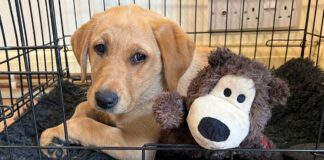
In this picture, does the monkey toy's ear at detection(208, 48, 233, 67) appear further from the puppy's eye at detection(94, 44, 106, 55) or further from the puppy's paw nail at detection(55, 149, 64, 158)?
the puppy's paw nail at detection(55, 149, 64, 158)

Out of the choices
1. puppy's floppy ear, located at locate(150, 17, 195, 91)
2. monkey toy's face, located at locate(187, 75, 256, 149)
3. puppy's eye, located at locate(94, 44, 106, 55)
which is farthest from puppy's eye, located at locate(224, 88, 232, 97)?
puppy's eye, located at locate(94, 44, 106, 55)

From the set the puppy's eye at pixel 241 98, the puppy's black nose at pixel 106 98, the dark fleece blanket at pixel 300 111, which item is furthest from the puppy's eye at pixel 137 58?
the dark fleece blanket at pixel 300 111

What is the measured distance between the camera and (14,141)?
3.47 feet

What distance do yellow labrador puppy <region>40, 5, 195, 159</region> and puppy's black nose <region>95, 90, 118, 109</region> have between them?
4 centimetres

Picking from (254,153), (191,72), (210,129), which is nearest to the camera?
(210,129)

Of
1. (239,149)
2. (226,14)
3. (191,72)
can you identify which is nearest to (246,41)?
(226,14)

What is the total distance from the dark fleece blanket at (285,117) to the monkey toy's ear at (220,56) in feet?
1.39

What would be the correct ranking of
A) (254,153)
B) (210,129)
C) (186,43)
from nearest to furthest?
(210,129) < (254,153) < (186,43)

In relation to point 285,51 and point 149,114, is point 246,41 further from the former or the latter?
point 149,114

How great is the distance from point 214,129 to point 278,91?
0.63ft

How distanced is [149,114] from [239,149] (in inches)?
14.3

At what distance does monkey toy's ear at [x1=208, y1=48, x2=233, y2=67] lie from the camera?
2.43 feet

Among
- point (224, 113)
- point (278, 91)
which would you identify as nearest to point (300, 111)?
point (278, 91)

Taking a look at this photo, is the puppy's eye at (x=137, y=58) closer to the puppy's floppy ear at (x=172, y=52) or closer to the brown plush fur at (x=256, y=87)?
the puppy's floppy ear at (x=172, y=52)
